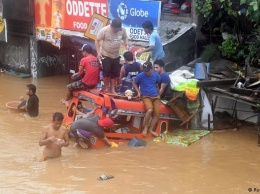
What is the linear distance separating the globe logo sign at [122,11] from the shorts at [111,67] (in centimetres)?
251

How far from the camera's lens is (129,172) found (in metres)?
8.45

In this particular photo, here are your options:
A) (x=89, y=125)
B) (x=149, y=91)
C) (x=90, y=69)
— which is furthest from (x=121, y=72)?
(x=89, y=125)

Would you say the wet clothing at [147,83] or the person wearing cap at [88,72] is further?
the person wearing cap at [88,72]

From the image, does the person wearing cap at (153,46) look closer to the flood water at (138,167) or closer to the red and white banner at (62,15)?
the flood water at (138,167)

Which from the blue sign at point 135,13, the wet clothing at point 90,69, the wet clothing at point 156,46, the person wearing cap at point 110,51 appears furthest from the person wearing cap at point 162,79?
the blue sign at point 135,13

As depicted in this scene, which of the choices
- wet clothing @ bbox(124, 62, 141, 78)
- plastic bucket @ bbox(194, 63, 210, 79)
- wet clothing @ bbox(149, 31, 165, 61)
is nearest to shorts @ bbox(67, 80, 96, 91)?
wet clothing @ bbox(124, 62, 141, 78)

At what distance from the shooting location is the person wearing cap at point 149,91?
32.9 ft

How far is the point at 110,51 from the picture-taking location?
10.7 metres

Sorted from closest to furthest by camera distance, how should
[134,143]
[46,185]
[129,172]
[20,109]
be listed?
[46,185] < [129,172] < [134,143] < [20,109]

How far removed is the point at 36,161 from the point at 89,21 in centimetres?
596

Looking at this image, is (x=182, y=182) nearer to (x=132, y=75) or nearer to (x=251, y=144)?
(x=251, y=144)

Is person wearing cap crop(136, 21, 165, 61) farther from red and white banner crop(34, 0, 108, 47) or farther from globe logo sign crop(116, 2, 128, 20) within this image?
red and white banner crop(34, 0, 108, 47)

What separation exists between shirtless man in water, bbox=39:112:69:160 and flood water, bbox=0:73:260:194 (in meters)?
0.34

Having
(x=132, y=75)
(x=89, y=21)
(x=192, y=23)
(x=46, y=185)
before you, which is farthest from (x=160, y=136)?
(x=89, y=21)
